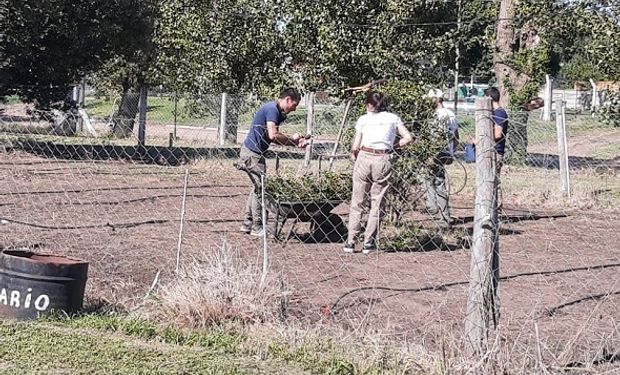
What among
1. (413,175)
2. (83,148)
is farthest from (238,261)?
(83,148)

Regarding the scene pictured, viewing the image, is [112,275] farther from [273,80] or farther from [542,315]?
[273,80]

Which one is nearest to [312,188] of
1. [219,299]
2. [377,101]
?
[377,101]

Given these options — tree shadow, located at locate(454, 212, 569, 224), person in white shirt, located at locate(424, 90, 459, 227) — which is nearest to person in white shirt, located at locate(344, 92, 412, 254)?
person in white shirt, located at locate(424, 90, 459, 227)

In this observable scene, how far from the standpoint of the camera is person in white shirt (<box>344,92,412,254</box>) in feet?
30.6

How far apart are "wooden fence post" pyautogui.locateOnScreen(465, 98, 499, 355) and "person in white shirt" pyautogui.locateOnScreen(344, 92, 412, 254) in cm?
401

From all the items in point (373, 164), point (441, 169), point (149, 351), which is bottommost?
point (149, 351)

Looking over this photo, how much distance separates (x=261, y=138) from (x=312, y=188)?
779 millimetres

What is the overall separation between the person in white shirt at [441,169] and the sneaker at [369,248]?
1635mm

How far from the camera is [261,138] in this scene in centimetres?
1011

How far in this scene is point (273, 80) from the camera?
1861cm

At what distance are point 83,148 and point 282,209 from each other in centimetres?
1343

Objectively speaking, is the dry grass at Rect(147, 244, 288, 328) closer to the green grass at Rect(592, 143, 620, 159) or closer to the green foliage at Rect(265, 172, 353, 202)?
the green foliage at Rect(265, 172, 353, 202)

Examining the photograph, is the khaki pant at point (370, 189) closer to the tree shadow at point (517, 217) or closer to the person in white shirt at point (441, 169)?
the person in white shirt at point (441, 169)

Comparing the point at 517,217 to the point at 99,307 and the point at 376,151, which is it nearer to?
the point at 376,151
